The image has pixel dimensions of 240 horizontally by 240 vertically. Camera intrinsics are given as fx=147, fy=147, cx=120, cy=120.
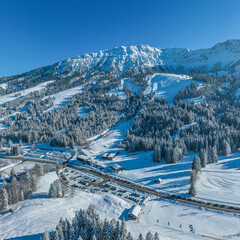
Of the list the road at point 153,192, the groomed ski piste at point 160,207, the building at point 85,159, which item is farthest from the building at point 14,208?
the building at point 85,159

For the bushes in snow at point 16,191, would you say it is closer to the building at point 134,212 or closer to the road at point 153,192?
the road at point 153,192

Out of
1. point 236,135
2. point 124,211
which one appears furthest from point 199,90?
point 124,211

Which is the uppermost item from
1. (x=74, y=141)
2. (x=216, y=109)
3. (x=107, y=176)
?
(x=216, y=109)

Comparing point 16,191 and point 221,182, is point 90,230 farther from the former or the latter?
point 221,182

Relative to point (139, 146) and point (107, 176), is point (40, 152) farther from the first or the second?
point (139, 146)

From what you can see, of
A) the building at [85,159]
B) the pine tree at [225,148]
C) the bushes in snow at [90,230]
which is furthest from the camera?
the building at [85,159]

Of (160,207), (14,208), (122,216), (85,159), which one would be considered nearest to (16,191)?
(14,208)

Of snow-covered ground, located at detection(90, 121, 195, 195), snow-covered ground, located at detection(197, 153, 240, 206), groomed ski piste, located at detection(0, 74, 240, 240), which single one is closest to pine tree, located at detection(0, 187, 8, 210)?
groomed ski piste, located at detection(0, 74, 240, 240)

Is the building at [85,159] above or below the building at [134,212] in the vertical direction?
above
